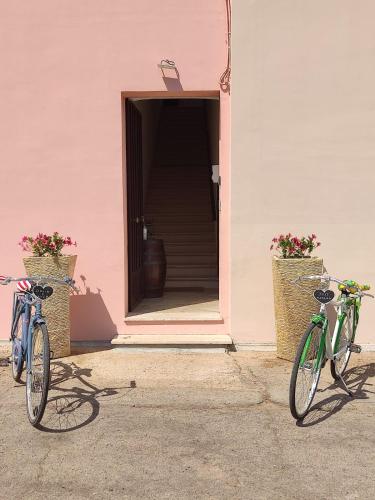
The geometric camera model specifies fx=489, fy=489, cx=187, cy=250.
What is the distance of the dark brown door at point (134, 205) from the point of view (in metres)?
5.88

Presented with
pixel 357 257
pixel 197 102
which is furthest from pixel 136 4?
pixel 197 102

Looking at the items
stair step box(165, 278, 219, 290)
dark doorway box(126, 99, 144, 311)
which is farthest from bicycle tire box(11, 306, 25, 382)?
stair step box(165, 278, 219, 290)

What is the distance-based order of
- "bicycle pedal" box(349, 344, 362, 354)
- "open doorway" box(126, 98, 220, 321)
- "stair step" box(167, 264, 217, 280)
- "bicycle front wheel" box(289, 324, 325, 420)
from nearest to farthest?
1. "bicycle front wheel" box(289, 324, 325, 420)
2. "bicycle pedal" box(349, 344, 362, 354)
3. "open doorway" box(126, 98, 220, 321)
4. "stair step" box(167, 264, 217, 280)

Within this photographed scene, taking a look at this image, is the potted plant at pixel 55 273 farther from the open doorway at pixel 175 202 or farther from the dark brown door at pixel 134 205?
the dark brown door at pixel 134 205

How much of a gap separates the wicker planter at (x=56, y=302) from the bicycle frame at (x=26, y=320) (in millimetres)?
834

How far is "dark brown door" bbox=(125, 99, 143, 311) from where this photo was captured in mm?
5879

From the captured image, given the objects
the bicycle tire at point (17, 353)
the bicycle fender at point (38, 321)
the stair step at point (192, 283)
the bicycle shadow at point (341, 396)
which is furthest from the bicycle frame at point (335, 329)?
the stair step at point (192, 283)

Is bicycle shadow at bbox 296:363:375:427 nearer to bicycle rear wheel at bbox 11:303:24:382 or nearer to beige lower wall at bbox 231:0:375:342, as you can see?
beige lower wall at bbox 231:0:375:342

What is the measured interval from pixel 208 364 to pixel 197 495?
2.23 metres

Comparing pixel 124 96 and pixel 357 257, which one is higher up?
pixel 124 96

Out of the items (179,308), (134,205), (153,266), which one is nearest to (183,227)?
(153,266)

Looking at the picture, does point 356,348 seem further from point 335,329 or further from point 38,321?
point 38,321

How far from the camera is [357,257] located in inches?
210

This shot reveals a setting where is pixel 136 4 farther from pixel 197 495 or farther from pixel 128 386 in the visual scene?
pixel 197 495
